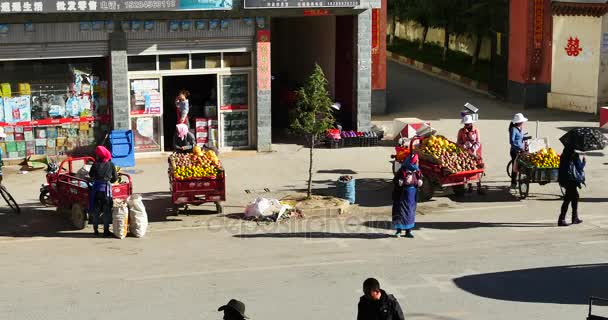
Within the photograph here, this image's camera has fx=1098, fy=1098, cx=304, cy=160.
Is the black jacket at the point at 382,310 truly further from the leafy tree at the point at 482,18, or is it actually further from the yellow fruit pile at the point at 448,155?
the leafy tree at the point at 482,18

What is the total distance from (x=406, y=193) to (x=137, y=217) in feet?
16.0

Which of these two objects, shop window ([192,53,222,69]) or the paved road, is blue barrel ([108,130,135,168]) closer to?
the paved road

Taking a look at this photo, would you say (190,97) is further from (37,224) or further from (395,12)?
(395,12)

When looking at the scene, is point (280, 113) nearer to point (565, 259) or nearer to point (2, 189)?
point (2, 189)

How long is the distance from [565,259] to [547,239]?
1.47 metres

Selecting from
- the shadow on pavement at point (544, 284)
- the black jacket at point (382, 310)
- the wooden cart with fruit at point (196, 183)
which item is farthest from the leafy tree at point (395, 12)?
the black jacket at point (382, 310)

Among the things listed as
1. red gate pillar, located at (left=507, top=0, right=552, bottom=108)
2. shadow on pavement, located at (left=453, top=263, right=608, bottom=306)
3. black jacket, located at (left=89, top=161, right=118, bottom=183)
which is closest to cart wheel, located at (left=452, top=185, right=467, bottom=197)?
shadow on pavement, located at (left=453, top=263, right=608, bottom=306)

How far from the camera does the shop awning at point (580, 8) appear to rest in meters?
33.5

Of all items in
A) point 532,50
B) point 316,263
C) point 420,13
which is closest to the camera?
point 316,263

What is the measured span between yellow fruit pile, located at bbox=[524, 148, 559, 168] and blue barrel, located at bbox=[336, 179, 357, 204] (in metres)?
3.68

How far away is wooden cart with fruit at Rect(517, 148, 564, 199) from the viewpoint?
22.4m

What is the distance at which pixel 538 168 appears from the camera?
73.6 ft

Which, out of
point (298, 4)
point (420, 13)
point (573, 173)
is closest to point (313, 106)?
point (573, 173)

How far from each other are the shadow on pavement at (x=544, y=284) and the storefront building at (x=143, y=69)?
39.0 ft
